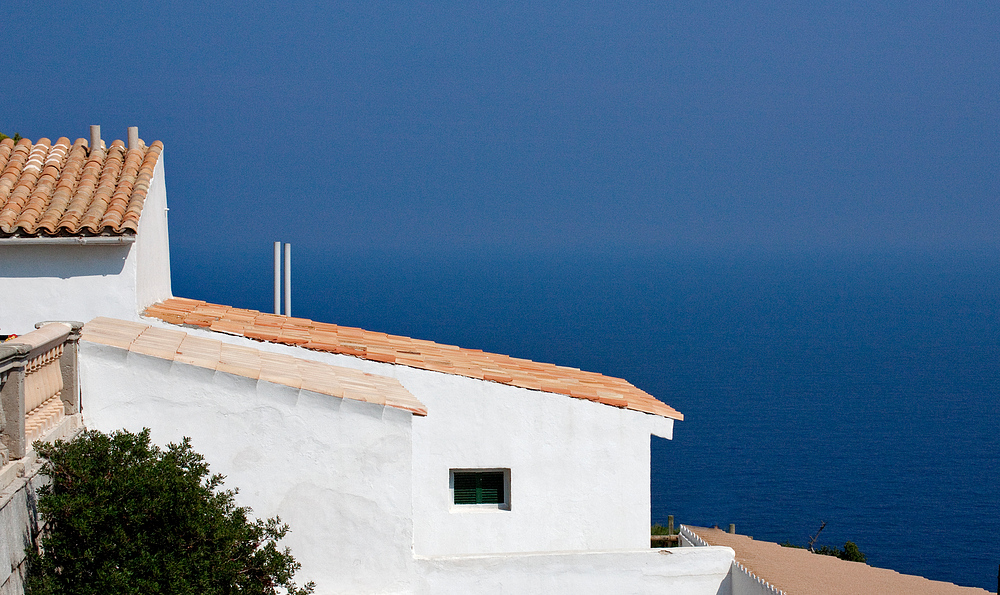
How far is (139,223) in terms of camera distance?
12.1 meters

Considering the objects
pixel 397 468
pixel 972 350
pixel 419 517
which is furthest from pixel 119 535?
pixel 972 350

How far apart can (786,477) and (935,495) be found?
414 inches

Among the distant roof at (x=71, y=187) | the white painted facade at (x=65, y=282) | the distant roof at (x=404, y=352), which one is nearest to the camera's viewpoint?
the distant roof at (x=71, y=187)

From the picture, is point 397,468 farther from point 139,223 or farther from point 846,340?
point 846,340

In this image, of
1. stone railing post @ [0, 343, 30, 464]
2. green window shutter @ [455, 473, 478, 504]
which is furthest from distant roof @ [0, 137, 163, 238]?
green window shutter @ [455, 473, 478, 504]

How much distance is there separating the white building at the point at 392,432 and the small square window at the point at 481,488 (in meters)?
0.02

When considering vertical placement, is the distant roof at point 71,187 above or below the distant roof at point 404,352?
above

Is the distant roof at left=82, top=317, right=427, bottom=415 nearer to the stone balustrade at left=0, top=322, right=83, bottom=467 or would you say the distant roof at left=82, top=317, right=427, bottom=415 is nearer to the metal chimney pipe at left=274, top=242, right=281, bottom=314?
the stone balustrade at left=0, top=322, right=83, bottom=467

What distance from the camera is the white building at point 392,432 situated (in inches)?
369

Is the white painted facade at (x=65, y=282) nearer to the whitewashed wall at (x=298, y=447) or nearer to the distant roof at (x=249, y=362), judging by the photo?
the distant roof at (x=249, y=362)

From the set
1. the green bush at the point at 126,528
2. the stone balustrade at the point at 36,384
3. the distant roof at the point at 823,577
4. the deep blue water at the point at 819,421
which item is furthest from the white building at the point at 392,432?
the deep blue water at the point at 819,421

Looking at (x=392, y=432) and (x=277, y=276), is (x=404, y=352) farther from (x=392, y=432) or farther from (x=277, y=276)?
(x=277, y=276)

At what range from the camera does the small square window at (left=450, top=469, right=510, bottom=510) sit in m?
12.3

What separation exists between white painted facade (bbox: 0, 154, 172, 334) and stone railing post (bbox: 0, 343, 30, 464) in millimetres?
4975
